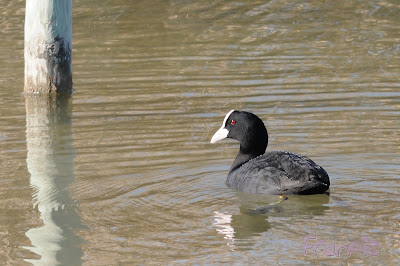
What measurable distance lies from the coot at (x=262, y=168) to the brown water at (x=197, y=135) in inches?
5.4

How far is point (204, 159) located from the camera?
381 inches

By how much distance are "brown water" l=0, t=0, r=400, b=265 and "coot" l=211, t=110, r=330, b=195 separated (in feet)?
0.45

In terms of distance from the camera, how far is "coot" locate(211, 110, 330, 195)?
26.8ft

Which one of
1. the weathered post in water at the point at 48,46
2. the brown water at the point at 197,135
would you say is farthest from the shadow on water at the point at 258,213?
the weathered post in water at the point at 48,46

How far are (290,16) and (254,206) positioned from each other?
1101cm

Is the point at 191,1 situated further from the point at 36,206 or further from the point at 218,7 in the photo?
the point at 36,206

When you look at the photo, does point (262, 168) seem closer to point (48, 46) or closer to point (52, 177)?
point (52, 177)

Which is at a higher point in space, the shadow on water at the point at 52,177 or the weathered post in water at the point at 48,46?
the weathered post in water at the point at 48,46

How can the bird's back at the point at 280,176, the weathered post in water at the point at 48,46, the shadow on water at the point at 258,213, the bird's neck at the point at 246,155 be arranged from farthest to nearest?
1. the weathered post in water at the point at 48,46
2. the bird's neck at the point at 246,155
3. the bird's back at the point at 280,176
4. the shadow on water at the point at 258,213

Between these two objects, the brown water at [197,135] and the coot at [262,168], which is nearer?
the brown water at [197,135]

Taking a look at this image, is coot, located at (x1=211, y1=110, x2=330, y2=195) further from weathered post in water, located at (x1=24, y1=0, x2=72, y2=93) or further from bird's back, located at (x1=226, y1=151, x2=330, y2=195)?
weathered post in water, located at (x1=24, y1=0, x2=72, y2=93)

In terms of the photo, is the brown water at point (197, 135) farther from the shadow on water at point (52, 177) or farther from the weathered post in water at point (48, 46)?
the weathered post in water at point (48, 46)

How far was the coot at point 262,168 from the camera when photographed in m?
8.18

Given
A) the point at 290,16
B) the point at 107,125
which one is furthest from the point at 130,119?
the point at 290,16
